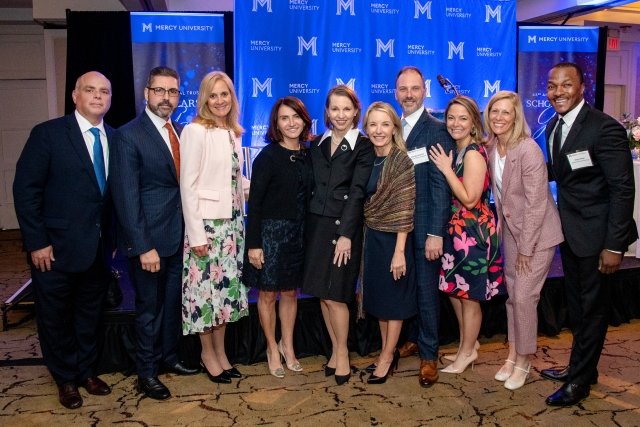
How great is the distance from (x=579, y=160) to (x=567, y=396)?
1.15 meters

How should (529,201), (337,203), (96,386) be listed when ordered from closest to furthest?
(529,201), (337,203), (96,386)

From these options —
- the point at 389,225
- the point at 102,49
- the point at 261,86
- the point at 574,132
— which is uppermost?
the point at 102,49

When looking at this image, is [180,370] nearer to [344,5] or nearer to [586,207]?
[586,207]

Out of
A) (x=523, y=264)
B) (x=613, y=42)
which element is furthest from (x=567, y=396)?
(x=613, y=42)

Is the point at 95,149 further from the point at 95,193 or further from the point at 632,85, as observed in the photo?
the point at 632,85

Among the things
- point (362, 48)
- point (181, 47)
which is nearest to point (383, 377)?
point (362, 48)

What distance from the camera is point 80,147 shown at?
2730mm

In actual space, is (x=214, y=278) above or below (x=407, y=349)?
above

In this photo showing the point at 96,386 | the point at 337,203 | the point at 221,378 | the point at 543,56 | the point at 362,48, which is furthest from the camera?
the point at 543,56

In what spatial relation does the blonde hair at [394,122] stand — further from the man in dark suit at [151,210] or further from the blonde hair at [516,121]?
the man in dark suit at [151,210]

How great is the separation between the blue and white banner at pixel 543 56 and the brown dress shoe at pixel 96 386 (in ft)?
15.7

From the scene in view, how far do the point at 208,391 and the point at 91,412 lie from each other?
0.58 metres

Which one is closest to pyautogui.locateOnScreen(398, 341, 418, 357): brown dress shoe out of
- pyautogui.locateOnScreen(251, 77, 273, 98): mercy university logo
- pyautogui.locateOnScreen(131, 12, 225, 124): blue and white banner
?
pyautogui.locateOnScreen(251, 77, 273, 98): mercy university logo

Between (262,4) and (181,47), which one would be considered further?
(181,47)
